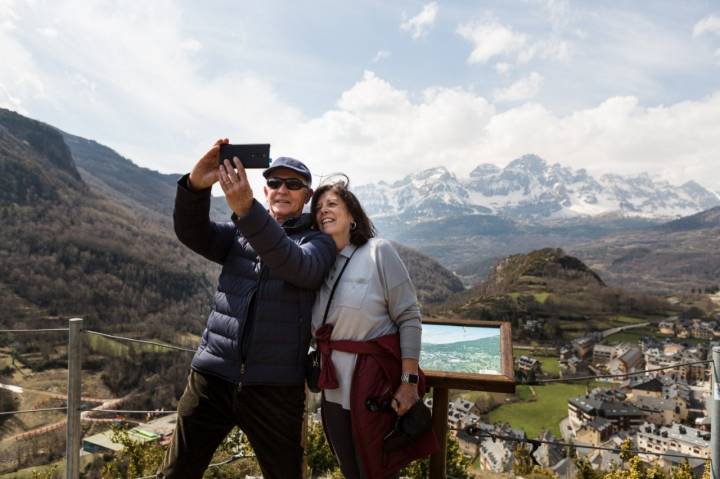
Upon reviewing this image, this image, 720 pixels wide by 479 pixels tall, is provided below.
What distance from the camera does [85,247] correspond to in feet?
411

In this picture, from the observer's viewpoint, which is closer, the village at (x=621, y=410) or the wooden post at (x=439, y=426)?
the wooden post at (x=439, y=426)

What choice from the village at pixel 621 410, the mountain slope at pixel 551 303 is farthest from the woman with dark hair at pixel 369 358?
the mountain slope at pixel 551 303

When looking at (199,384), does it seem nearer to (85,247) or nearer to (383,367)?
(383,367)

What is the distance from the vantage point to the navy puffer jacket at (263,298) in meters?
2.34

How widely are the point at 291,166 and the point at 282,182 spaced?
0.11 m

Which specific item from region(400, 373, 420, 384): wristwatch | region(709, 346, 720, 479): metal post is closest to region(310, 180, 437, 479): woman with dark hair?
region(400, 373, 420, 384): wristwatch

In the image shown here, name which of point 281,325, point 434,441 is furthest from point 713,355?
point 281,325

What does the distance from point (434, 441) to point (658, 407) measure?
7505 centimetres

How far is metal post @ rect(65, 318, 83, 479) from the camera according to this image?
3.34m

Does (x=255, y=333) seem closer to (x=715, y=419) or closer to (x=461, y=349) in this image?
(x=461, y=349)

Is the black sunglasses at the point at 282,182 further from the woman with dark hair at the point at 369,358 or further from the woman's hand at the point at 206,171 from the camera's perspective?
the woman with dark hair at the point at 369,358

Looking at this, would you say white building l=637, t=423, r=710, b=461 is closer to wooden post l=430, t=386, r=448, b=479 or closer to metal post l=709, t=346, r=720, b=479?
metal post l=709, t=346, r=720, b=479

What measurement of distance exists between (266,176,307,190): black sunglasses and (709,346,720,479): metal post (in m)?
2.64

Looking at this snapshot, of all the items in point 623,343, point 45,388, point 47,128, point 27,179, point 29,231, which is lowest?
point 45,388
